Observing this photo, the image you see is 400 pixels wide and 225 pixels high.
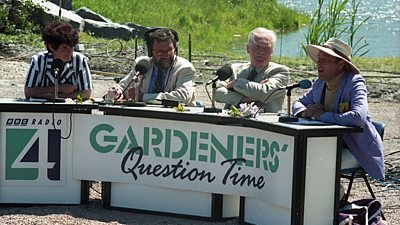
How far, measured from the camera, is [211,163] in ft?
21.2

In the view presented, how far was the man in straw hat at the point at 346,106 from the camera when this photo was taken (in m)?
6.18

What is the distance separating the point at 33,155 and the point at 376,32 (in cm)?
2483

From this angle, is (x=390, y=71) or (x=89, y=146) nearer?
(x=89, y=146)

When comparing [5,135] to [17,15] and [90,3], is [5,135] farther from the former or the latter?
[90,3]

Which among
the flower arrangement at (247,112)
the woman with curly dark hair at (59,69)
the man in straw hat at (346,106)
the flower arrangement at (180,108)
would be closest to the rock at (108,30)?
the woman with curly dark hair at (59,69)

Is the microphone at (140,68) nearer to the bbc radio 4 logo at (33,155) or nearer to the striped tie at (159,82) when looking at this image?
the striped tie at (159,82)

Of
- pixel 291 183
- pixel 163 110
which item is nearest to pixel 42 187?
pixel 163 110

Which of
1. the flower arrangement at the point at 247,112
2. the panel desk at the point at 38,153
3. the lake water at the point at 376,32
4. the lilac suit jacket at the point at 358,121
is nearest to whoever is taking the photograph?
the lilac suit jacket at the point at 358,121

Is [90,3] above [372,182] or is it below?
above

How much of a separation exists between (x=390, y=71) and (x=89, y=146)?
414 inches

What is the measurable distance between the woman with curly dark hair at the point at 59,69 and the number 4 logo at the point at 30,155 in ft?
1.24

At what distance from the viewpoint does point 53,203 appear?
6.87m

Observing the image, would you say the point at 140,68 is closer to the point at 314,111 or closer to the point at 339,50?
the point at 314,111

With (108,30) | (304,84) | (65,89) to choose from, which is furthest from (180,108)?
(108,30)
